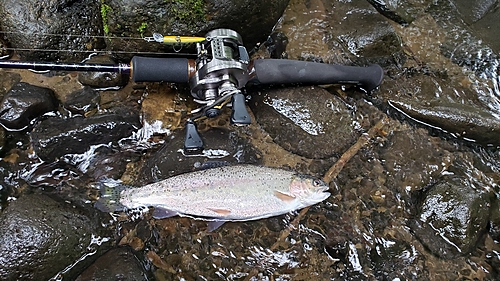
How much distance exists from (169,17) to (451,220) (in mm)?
3299

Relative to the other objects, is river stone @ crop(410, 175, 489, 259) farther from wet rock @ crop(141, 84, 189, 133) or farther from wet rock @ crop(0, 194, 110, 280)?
wet rock @ crop(0, 194, 110, 280)

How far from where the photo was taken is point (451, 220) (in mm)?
4086

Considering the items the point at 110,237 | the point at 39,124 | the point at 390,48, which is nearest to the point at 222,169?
the point at 110,237

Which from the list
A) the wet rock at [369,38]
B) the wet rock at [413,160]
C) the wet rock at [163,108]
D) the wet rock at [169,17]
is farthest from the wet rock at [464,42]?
the wet rock at [163,108]

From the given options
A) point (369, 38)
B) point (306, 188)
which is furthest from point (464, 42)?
point (306, 188)

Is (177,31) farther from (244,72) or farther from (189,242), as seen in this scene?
(189,242)

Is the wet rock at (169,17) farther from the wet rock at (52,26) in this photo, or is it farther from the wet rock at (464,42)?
the wet rock at (464,42)

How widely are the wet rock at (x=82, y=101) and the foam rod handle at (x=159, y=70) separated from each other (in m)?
0.74

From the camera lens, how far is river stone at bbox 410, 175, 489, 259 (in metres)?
4.06

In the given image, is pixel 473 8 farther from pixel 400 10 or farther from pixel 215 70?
pixel 215 70

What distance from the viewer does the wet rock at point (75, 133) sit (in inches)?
164

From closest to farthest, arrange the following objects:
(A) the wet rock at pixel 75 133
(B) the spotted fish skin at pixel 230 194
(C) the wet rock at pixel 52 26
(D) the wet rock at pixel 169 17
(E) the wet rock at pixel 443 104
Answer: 1. (B) the spotted fish skin at pixel 230 194
2. (A) the wet rock at pixel 75 133
3. (D) the wet rock at pixel 169 17
4. (C) the wet rock at pixel 52 26
5. (E) the wet rock at pixel 443 104

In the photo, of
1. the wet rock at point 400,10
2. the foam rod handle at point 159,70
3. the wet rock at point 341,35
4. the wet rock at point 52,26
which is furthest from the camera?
the wet rock at point 400,10

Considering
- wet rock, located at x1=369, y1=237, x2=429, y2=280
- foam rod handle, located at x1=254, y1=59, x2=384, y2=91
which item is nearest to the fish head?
wet rock, located at x1=369, y1=237, x2=429, y2=280
